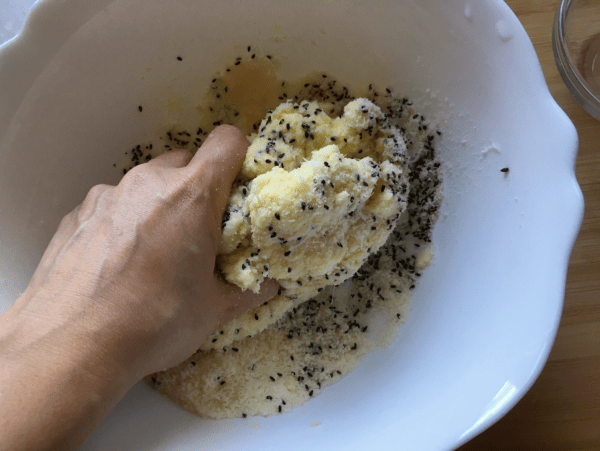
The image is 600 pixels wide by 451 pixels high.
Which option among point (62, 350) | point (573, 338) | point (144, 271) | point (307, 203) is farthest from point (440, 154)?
point (62, 350)

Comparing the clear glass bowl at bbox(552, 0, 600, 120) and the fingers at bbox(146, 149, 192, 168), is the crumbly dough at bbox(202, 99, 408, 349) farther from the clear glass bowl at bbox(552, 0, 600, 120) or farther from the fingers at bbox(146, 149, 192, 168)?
the clear glass bowl at bbox(552, 0, 600, 120)

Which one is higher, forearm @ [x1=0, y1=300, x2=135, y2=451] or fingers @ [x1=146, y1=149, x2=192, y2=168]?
fingers @ [x1=146, y1=149, x2=192, y2=168]

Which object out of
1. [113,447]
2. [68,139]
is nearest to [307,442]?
[113,447]

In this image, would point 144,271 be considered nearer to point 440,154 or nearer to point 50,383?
point 50,383

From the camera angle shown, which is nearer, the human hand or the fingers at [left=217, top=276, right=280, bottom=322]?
the human hand

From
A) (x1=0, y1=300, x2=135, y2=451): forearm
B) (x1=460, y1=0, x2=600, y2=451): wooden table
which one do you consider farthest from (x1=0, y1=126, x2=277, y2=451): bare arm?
(x1=460, y1=0, x2=600, y2=451): wooden table

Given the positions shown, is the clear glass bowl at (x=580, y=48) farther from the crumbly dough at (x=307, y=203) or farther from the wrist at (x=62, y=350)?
the wrist at (x=62, y=350)
